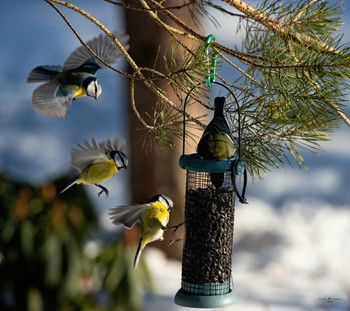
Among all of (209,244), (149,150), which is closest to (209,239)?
(209,244)

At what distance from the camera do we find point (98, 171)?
42.3 inches

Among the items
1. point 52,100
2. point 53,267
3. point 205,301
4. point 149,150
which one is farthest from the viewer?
point 149,150

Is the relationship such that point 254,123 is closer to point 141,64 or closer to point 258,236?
point 141,64

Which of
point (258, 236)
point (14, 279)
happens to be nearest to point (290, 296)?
point (258, 236)

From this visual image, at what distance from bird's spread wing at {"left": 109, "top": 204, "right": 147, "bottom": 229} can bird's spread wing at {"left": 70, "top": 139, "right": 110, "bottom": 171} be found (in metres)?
0.11

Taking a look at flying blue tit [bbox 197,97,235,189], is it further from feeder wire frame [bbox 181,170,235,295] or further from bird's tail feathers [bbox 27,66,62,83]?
bird's tail feathers [bbox 27,66,62,83]

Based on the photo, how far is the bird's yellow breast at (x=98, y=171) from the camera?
3.51 ft

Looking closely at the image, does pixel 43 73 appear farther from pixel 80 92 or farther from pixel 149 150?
pixel 149 150

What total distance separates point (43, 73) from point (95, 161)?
0.69ft

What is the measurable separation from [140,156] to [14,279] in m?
0.87

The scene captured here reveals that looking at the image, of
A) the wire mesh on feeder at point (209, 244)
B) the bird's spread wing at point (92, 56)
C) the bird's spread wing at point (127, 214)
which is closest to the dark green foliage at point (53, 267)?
the wire mesh on feeder at point (209, 244)

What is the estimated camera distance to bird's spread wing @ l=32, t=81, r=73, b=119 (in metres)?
1.05

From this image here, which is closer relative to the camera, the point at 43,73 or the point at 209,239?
the point at 43,73

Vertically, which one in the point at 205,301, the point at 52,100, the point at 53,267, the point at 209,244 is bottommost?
the point at 53,267
